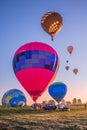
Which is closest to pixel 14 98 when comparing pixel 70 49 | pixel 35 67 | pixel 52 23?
pixel 70 49

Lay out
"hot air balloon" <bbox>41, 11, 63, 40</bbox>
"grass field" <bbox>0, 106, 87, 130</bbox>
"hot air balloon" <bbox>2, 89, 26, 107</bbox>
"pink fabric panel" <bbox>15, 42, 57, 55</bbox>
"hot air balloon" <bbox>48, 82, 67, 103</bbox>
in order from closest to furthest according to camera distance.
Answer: "grass field" <bbox>0, 106, 87, 130</bbox>, "pink fabric panel" <bbox>15, 42, 57, 55</bbox>, "hot air balloon" <bbox>41, 11, 63, 40</bbox>, "hot air balloon" <bbox>48, 82, 67, 103</bbox>, "hot air balloon" <bbox>2, 89, 26, 107</bbox>

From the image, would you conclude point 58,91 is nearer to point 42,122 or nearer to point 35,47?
point 35,47

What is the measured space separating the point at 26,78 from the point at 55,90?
76.3ft

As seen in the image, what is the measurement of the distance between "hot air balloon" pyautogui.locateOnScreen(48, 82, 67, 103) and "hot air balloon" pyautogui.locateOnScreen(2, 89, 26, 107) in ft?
21.0

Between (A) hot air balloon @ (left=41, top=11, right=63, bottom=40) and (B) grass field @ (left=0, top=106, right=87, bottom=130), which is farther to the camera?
(A) hot air balloon @ (left=41, top=11, right=63, bottom=40)

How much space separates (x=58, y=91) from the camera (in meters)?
59.7

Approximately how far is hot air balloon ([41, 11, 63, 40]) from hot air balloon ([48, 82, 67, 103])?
21.0 m

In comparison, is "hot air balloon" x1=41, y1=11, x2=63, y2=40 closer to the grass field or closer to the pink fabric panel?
the pink fabric panel

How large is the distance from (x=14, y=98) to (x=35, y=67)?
2468 centimetres

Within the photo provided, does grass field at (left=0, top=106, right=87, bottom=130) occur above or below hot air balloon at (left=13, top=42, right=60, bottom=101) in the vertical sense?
below

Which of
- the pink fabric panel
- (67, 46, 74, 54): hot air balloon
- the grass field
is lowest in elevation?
the grass field

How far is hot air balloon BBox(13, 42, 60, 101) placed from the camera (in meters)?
37.8

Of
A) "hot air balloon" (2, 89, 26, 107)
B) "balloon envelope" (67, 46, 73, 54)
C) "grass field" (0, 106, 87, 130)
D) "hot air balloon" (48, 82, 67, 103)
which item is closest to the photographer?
"grass field" (0, 106, 87, 130)

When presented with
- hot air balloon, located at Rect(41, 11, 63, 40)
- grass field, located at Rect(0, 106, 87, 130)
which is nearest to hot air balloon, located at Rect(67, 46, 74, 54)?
hot air balloon, located at Rect(41, 11, 63, 40)
